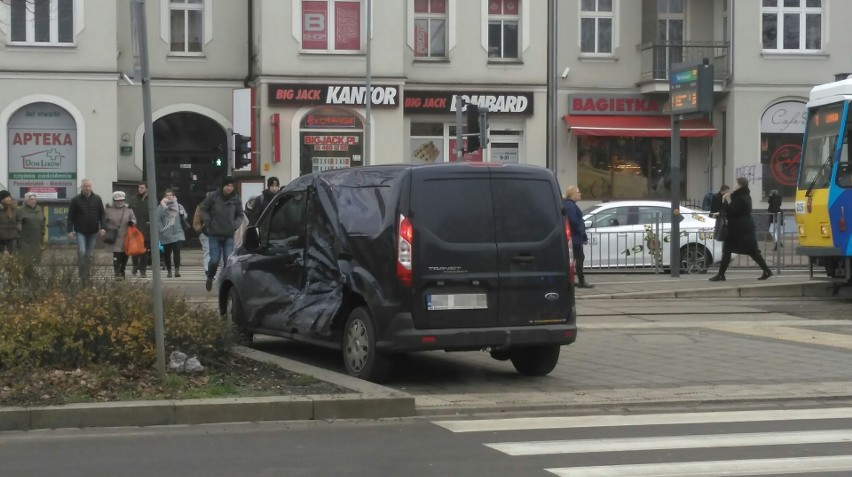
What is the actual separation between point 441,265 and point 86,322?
2791mm

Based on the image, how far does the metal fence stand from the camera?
934 inches

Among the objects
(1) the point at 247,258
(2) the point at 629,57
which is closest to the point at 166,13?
(2) the point at 629,57

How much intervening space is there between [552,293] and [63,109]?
24.6 meters

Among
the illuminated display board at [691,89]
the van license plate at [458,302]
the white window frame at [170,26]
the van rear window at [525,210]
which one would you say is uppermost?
the white window frame at [170,26]

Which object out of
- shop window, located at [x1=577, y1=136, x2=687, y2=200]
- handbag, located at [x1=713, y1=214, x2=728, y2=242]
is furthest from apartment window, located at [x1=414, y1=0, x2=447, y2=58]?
handbag, located at [x1=713, y1=214, x2=728, y2=242]

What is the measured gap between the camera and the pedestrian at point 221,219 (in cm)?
1861

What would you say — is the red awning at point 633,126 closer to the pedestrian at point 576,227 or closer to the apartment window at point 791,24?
the apartment window at point 791,24

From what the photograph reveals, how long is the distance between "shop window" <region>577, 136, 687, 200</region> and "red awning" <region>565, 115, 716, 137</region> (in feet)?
1.50

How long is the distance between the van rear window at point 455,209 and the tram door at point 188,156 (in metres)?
24.8

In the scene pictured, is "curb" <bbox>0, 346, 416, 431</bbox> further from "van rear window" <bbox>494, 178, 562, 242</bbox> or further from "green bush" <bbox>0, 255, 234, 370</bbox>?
"van rear window" <bbox>494, 178, 562, 242</bbox>

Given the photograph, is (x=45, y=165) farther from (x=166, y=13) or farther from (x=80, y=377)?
(x=80, y=377)

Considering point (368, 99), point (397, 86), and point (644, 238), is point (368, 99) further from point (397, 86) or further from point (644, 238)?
point (644, 238)

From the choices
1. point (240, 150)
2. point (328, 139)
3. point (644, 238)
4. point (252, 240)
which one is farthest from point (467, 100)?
point (252, 240)

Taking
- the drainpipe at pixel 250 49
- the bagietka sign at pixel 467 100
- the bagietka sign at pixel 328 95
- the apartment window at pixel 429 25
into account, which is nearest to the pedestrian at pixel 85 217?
the bagietka sign at pixel 328 95
